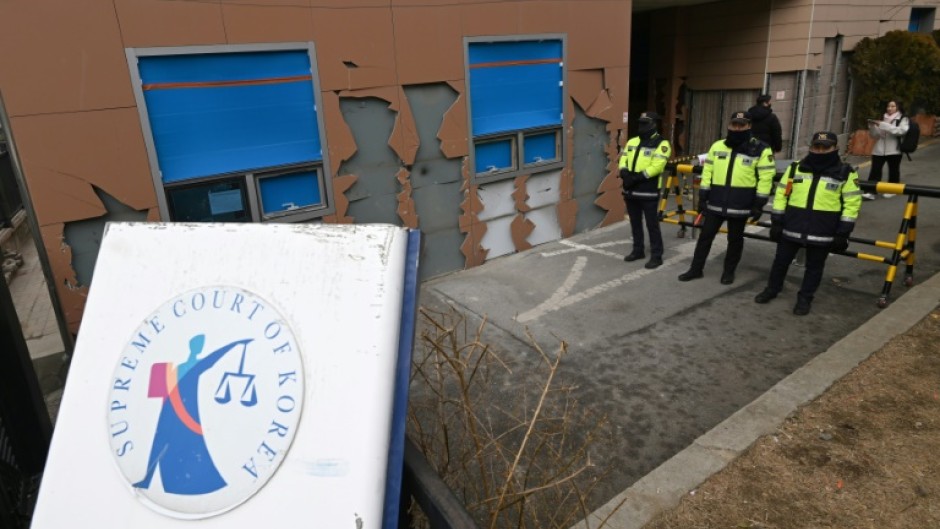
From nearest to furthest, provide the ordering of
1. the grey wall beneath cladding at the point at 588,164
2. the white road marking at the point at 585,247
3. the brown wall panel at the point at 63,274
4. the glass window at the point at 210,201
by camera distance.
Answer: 1. the brown wall panel at the point at 63,274
2. the glass window at the point at 210,201
3. the white road marking at the point at 585,247
4. the grey wall beneath cladding at the point at 588,164

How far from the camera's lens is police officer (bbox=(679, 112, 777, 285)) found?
5.67m

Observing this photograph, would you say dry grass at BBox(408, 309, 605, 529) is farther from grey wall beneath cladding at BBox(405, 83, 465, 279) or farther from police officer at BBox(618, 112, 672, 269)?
police officer at BBox(618, 112, 672, 269)

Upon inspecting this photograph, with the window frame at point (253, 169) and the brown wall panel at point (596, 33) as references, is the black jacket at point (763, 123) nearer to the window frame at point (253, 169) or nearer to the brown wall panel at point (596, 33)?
the brown wall panel at point (596, 33)

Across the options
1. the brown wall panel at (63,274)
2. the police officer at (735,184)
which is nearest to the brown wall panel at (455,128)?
the police officer at (735,184)

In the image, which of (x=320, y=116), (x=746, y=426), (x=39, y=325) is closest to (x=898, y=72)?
(x=746, y=426)

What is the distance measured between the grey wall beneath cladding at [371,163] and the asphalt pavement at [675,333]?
1.11 metres

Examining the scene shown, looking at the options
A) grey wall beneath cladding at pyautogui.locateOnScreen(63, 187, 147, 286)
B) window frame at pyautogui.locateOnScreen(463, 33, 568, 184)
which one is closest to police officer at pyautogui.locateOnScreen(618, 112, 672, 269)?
window frame at pyautogui.locateOnScreen(463, 33, 568, 184)

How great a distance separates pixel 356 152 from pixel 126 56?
2.12 m

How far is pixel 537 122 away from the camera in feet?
23.8

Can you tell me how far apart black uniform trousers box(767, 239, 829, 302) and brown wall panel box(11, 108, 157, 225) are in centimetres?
578

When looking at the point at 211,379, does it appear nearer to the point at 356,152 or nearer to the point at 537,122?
the point at 356,152

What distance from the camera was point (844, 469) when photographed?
3.26 meters

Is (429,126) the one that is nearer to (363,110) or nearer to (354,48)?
(363,110)

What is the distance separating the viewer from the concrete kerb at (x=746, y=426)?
9.93 ft
